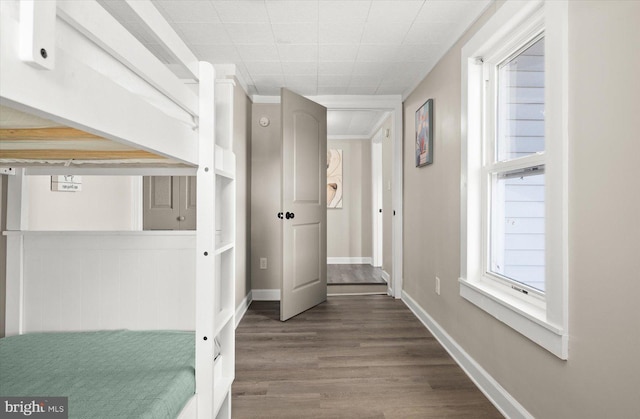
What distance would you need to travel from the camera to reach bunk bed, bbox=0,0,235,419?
1.79ft

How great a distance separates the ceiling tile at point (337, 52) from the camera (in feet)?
8.61

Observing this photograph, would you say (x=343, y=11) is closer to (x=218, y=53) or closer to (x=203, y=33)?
(x=203, y=33)

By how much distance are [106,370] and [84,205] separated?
1326 millimetres

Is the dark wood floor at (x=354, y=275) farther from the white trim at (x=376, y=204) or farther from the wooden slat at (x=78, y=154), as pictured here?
the wooden slat at (x=78, y=154)

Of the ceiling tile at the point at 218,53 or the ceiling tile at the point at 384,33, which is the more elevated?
the ceiling tile at the point at 218,53

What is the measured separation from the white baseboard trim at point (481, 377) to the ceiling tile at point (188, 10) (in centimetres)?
257

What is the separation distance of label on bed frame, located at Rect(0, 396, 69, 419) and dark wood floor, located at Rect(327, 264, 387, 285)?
3.48m

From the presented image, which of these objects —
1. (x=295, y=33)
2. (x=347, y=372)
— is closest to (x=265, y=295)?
(x=347, y=372)

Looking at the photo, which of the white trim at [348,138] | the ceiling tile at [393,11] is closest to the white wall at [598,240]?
the ceiling tile at [393,11]

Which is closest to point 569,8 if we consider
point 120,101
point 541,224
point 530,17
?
point 530,17

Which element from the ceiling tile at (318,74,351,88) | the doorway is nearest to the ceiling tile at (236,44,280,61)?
the ceiling tile at (318,74,351,88)

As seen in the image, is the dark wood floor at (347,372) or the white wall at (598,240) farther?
the dark wood floor at (347,372)

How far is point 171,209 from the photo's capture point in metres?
3.37

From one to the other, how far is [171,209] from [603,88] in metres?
3.22
